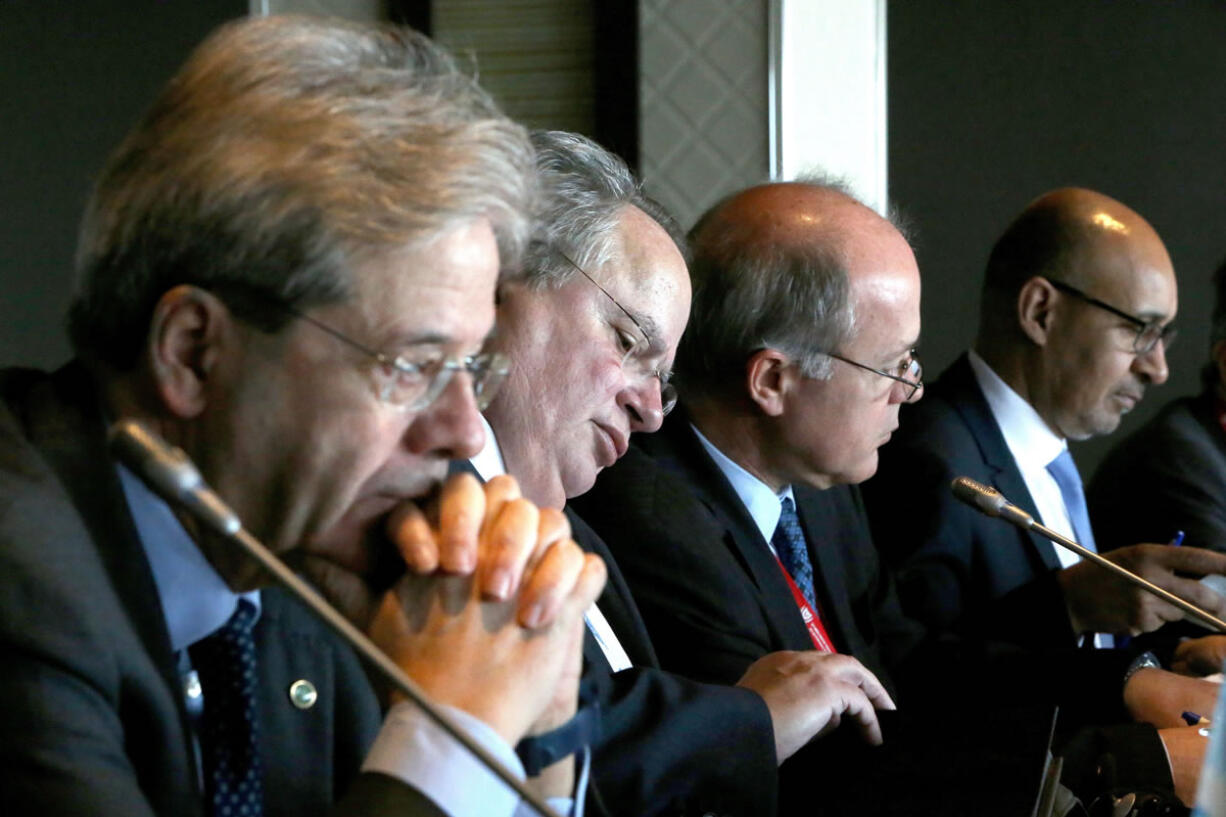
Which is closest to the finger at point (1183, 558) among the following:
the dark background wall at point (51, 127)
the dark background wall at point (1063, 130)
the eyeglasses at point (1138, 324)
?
the eyeglasses at point (1138, 324)

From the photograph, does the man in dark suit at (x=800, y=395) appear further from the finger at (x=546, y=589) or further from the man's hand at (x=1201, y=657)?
the finger at (x=546, y=589)

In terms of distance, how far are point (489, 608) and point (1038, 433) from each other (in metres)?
2.28

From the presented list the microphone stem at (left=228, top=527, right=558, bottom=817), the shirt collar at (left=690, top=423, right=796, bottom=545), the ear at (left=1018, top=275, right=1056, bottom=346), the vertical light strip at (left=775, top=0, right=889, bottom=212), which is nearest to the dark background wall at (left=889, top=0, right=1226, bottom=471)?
the vertical light strip at (left=775, top=0, right=889, bottom=212)

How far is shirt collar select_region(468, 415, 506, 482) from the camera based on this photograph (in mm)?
1823

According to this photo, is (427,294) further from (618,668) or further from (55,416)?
(618,668)

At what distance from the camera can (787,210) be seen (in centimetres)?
249

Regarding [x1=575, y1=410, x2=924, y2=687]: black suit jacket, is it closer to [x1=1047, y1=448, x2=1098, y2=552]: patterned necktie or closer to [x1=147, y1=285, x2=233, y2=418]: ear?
[x1=1047, y1=448, x2=1098, y2=552]: patterned necktie

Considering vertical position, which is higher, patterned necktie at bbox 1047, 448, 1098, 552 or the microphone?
the microphone

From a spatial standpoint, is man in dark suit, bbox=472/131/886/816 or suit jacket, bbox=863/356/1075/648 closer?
man in dark suit, bbox=472/131/886/816

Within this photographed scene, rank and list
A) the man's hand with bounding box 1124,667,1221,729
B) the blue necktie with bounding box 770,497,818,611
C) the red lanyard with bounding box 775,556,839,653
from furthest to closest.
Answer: the blue necktie with bounding box 770,497,818,611 → the red lanyard with bounding box 775,556,839,653 → the man's hand with bounding box 1124,667,1221,729

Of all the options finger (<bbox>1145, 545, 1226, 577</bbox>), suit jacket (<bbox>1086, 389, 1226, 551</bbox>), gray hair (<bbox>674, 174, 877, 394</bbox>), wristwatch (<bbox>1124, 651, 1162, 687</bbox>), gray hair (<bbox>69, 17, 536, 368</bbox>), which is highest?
gray hair (<bbox>69, 17, 536, 368</bbox>)

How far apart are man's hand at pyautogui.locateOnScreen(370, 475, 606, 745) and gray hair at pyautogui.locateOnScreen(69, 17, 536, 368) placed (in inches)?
8.1

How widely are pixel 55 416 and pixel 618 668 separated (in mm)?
884

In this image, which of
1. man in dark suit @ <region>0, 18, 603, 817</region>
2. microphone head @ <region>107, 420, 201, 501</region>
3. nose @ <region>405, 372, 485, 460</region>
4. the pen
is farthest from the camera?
the pen
